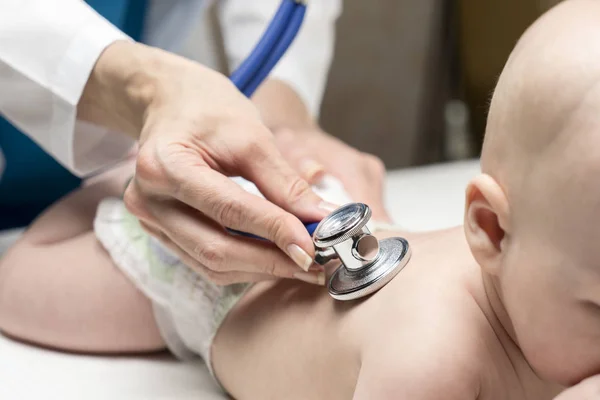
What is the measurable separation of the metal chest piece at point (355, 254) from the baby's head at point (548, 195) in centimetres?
8

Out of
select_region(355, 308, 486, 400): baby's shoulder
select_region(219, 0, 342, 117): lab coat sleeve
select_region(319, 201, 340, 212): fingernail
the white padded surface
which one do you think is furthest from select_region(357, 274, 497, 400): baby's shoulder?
select_region(219, 0, 342, 117): lab coat sleeve

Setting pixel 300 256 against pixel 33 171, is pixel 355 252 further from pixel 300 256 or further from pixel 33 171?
pixel 33 171

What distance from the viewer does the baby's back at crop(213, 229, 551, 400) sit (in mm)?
493

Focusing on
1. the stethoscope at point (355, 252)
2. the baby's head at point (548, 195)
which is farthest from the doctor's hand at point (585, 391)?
the stethoscope at point (355, 252)

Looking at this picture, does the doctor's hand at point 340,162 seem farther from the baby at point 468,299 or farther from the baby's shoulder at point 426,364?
the baby's shoulder at point 426,364

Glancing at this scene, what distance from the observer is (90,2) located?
0.96 meters

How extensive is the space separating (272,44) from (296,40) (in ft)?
1.24

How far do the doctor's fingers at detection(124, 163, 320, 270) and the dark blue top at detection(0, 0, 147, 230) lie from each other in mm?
433

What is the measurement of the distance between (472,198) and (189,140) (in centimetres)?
24

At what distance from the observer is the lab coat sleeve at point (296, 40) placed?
1.08 meters

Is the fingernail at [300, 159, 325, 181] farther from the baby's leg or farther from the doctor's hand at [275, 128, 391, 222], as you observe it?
the baby's leg

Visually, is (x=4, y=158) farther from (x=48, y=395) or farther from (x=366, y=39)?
(x=366, y=39)

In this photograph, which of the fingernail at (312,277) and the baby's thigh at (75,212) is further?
the baby's thigh at (75,212)

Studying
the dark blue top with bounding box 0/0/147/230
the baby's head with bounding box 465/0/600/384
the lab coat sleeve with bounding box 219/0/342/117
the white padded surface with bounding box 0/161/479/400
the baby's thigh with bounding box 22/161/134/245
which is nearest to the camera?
the baby's head with bounding box 465/0/600/384
